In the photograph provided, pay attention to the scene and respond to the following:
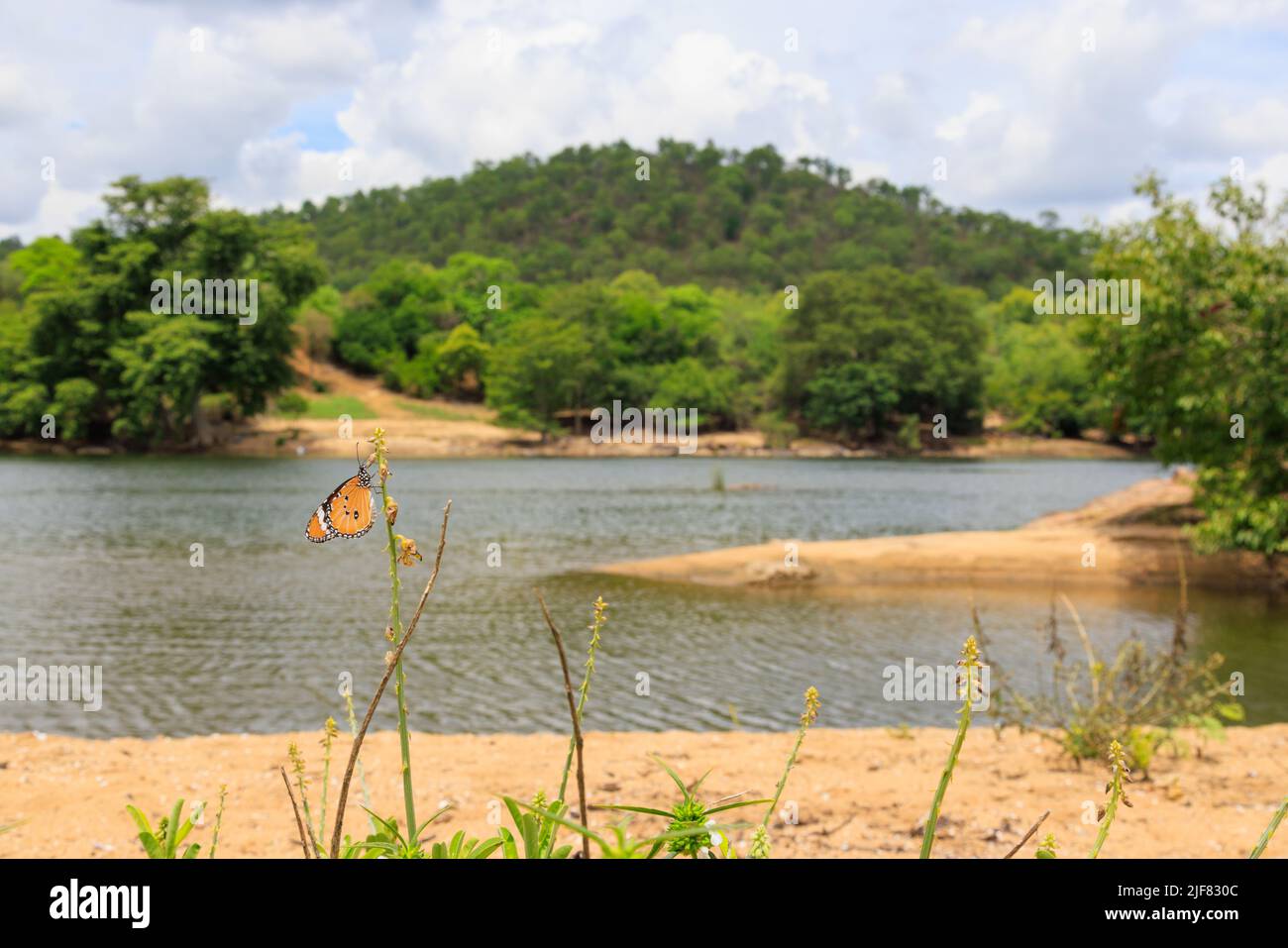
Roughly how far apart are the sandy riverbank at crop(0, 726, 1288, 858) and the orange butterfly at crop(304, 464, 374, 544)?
14.3 feet

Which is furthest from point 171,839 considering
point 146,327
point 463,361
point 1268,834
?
point 463,361

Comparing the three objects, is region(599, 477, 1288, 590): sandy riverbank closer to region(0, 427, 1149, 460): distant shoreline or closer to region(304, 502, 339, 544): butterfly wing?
region(304, 502, 339, 544): butterfly wing

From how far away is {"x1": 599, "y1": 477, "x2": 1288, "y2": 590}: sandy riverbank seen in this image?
830 inches

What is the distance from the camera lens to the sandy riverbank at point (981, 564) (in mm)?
21094

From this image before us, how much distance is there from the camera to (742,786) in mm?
7684

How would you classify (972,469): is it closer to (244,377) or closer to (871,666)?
(244,377)

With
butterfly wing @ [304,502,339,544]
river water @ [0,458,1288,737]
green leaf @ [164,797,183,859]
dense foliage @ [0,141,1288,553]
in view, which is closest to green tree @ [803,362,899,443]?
dense foliage @ [0,141,1288,553]

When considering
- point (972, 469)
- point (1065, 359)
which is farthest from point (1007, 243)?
point (972, 469)

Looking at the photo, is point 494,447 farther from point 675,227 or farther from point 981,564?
point 675,227

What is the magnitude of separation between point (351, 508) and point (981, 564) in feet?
71.5

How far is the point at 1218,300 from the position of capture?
19516 millimetres

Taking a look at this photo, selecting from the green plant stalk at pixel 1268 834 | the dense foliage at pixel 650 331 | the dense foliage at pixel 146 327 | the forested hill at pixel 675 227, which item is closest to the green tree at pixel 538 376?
the dense foliage at pixel 650 331
